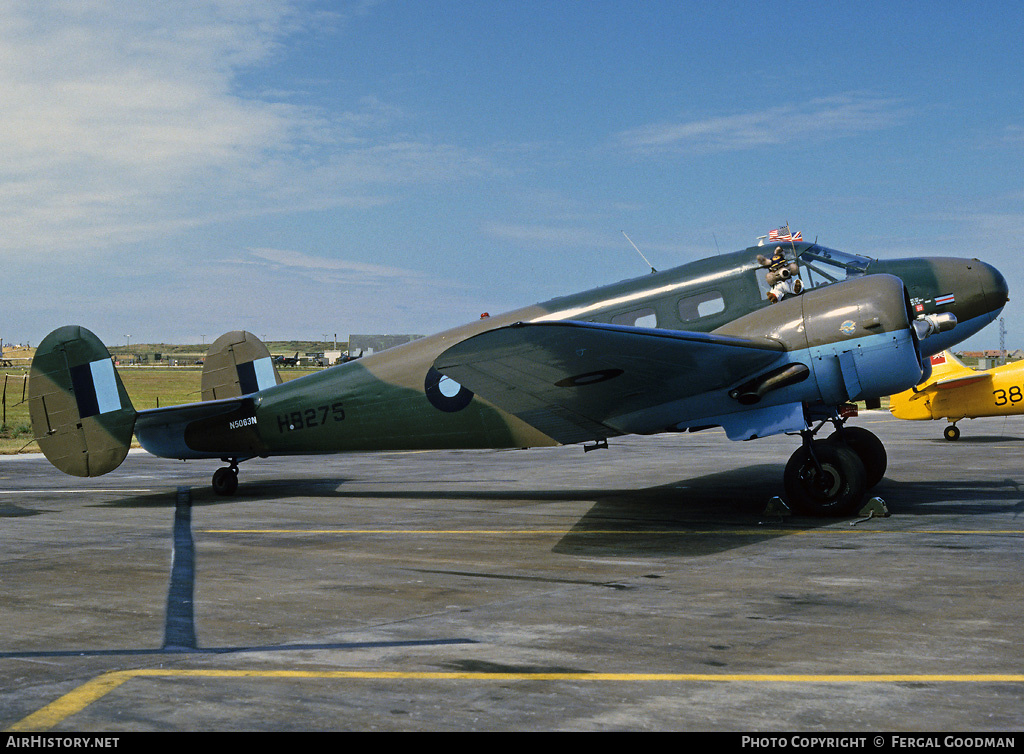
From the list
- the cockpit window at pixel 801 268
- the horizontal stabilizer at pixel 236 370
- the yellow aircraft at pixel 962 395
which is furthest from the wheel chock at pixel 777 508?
the yellow aircraft at pixel 962 395

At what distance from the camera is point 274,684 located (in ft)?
17.1

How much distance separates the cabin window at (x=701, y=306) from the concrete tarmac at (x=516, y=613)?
279 centimetres

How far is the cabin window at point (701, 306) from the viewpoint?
41.7 ft

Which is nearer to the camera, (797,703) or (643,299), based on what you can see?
(797,703)

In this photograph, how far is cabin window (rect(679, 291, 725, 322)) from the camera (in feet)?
41.7

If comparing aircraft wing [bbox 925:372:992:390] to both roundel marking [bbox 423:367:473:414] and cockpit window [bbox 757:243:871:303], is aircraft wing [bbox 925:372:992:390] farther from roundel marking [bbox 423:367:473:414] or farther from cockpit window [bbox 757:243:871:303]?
roundel marking [bbox 423:367:473:414]

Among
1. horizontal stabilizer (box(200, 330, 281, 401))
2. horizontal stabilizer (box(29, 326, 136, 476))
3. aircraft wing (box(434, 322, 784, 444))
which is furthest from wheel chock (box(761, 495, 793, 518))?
horizontal stabilizer (box(29, 326, 136, 476))

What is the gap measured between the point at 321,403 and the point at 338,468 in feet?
22.4

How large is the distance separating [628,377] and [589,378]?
53 cm

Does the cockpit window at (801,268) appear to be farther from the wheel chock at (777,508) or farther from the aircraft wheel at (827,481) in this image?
the wheel chock at (777,508)

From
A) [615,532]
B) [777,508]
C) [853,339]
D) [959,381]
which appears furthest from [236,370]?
[959,381]

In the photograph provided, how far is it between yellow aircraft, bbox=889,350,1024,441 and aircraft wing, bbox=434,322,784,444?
42.0 feet

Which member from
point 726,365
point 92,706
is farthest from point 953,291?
point 92,706
